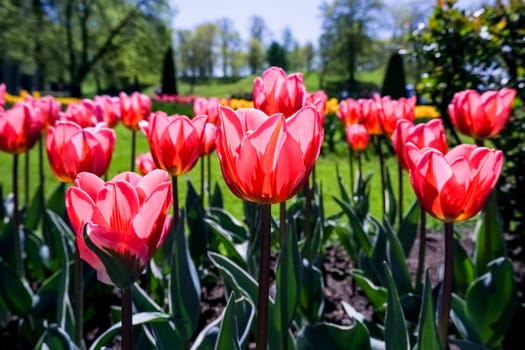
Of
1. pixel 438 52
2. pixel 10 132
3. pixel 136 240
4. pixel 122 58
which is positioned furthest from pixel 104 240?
pixel 122 58

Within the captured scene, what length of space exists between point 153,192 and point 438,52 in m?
2.46

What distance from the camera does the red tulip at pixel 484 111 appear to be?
1.79m

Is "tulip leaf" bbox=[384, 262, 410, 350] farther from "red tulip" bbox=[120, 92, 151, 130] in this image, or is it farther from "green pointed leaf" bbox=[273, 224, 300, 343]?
"red tulip" bbox=[120, 92, 151, 130]

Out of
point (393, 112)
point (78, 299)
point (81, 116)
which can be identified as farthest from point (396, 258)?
point (81, 116)

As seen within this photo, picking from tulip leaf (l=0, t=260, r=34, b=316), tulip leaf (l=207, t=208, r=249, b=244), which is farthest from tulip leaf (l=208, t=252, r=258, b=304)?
tulip leaf (l=207, t=208, r=249, b=244)

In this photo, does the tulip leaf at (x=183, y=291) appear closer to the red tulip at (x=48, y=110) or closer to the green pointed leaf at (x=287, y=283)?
the green pointed leaf at (x=287, y=283)

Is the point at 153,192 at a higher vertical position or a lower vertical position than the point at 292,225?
higher

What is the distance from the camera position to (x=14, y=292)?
1.90 m

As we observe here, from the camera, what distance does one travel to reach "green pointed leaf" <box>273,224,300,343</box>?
49.2 inches

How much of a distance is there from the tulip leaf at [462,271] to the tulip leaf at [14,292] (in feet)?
5.07

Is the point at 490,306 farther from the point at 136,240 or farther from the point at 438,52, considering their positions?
the point at 438,52

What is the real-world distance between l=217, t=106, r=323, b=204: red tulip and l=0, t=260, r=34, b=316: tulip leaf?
1332 millimetres

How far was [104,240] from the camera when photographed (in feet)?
2.56

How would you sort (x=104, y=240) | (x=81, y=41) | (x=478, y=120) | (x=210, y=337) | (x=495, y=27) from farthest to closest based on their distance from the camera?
(x=81, y=41) < (x=495, y=27) < (x=478, y=120) < (x=210, y=337) < (x=104, y=240)
